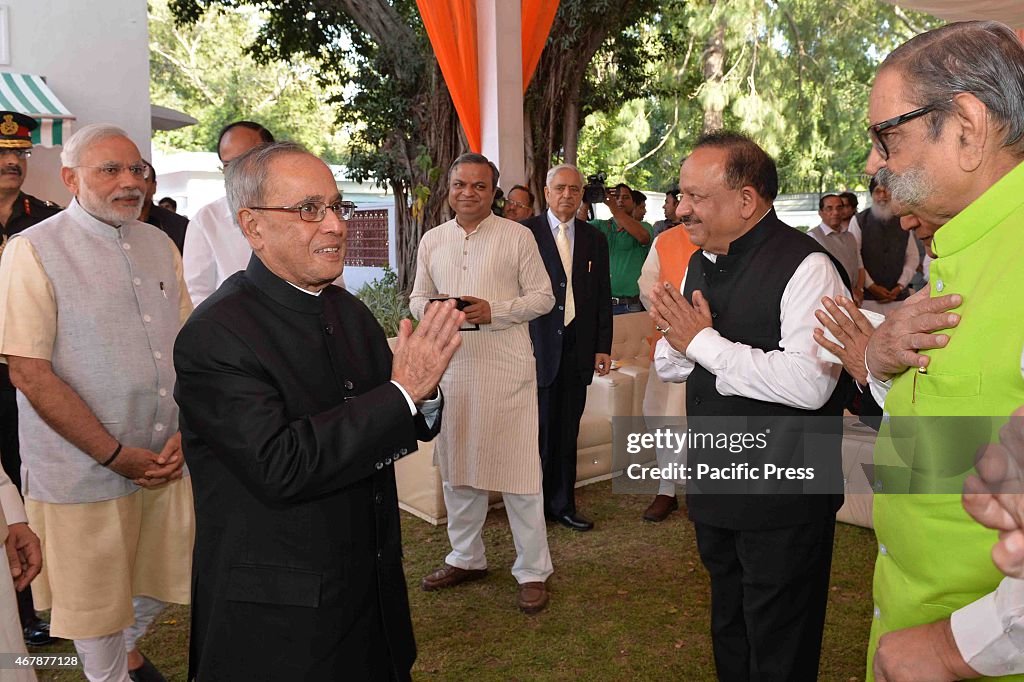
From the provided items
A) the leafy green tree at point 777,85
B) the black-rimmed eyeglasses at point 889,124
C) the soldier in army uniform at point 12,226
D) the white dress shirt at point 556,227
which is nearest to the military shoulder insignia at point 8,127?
the soldier in army uniform at point 12,226

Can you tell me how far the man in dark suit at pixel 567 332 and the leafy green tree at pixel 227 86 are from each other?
26705mm

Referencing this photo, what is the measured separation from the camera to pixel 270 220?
187 centimetres

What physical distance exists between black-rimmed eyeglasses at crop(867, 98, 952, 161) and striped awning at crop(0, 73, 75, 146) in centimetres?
879

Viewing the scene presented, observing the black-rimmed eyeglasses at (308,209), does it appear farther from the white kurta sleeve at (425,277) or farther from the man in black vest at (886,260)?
the man in black vest at (886,260)

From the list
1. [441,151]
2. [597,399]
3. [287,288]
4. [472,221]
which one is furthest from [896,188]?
[441,151]

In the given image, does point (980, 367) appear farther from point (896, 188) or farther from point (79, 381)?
point (79, 381)

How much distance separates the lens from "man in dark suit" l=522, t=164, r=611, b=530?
4.73 metres

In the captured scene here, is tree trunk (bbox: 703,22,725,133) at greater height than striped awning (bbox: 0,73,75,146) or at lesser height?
greater

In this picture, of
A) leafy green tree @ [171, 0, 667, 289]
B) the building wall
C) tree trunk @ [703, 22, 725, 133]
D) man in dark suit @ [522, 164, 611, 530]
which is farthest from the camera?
tree trunk @ [703, 22, 725, 133]

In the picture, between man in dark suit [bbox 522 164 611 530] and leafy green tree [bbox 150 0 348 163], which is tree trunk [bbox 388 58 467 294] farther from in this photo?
leafy green tree [bbox 150 0 348 163]

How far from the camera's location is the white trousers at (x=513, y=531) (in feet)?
12.3

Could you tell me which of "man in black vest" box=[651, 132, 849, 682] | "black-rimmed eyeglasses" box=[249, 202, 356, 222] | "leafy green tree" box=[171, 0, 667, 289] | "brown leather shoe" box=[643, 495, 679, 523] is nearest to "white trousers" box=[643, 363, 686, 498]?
"brown leather shoe" box=[643, 495, 679, 523]

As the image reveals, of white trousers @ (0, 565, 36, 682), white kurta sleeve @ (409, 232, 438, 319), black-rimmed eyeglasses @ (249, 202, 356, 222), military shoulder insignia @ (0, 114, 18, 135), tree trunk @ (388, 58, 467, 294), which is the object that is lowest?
white trousers @ (0, 565, 36, 682)

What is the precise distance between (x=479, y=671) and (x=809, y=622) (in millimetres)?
1364
